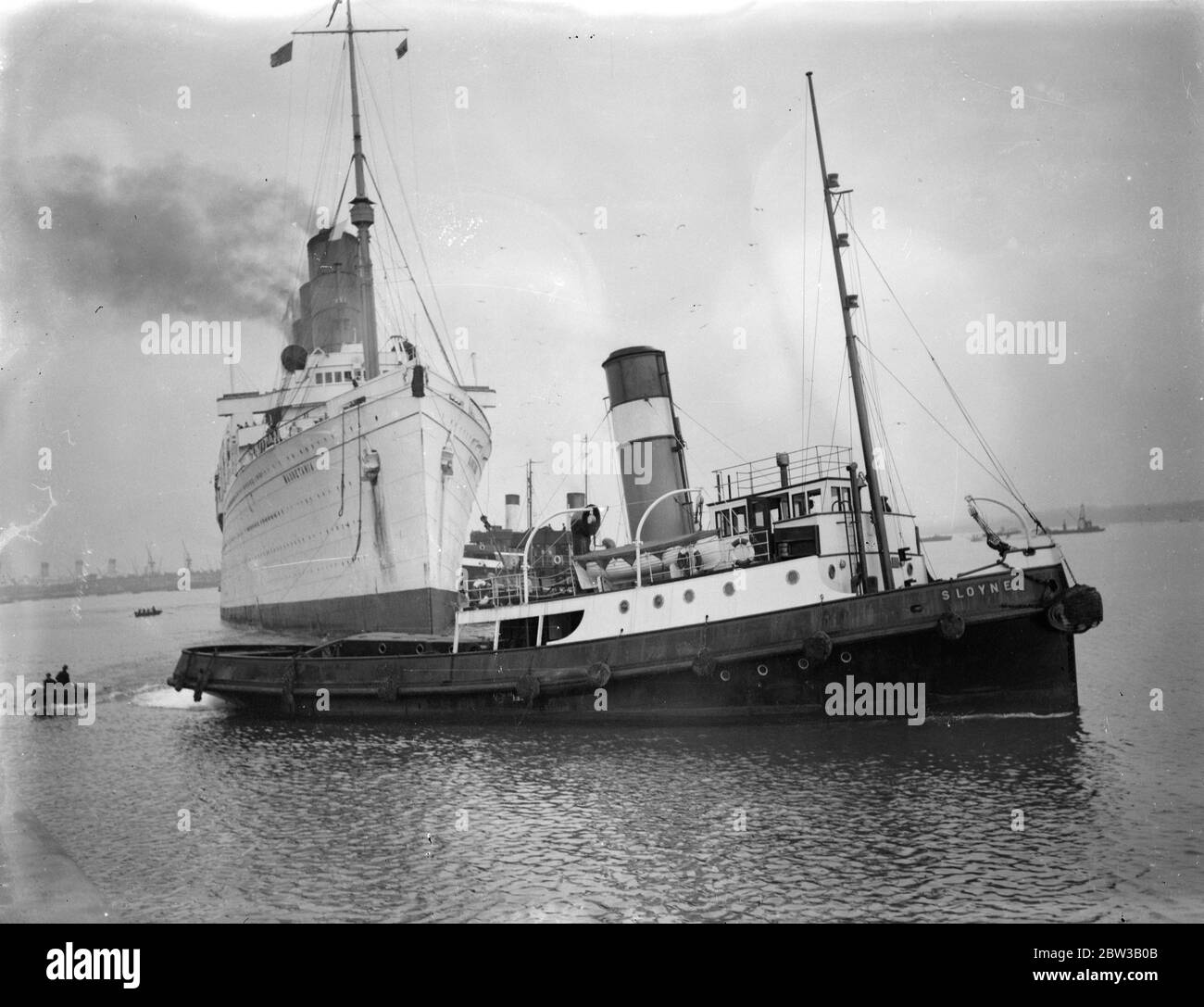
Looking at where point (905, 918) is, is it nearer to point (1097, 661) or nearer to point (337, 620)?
point (1097, 661)

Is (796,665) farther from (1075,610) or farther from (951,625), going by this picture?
(1075,610)

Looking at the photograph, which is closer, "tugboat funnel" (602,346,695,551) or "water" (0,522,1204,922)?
"water" (0,522,1204,922)

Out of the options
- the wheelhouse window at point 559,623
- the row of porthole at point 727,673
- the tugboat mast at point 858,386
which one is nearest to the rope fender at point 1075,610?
the tugboat mast at point 858,386

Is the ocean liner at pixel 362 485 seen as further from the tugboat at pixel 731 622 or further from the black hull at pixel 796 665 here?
the black hull at pixel 796 665

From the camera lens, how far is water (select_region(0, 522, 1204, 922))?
682 centimetres

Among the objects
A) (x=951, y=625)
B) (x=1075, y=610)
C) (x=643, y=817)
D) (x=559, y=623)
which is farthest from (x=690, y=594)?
(x=1075, y=610)

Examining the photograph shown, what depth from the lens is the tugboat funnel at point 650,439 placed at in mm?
14562

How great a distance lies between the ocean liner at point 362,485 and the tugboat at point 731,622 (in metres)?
5.33

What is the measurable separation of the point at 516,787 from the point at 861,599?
5270 millimetres

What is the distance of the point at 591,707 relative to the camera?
42.3 ft

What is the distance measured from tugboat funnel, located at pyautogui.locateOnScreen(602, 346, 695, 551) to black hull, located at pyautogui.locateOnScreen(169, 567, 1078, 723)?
2.74m

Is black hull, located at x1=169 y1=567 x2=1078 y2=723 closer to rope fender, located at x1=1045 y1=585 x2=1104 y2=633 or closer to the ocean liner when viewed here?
rope fender, located at x1=1045 y1=585 x2=1104 y2=633

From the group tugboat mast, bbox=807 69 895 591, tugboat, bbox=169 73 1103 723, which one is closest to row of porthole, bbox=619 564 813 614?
tugboat, bbox=169 73 1103 723
